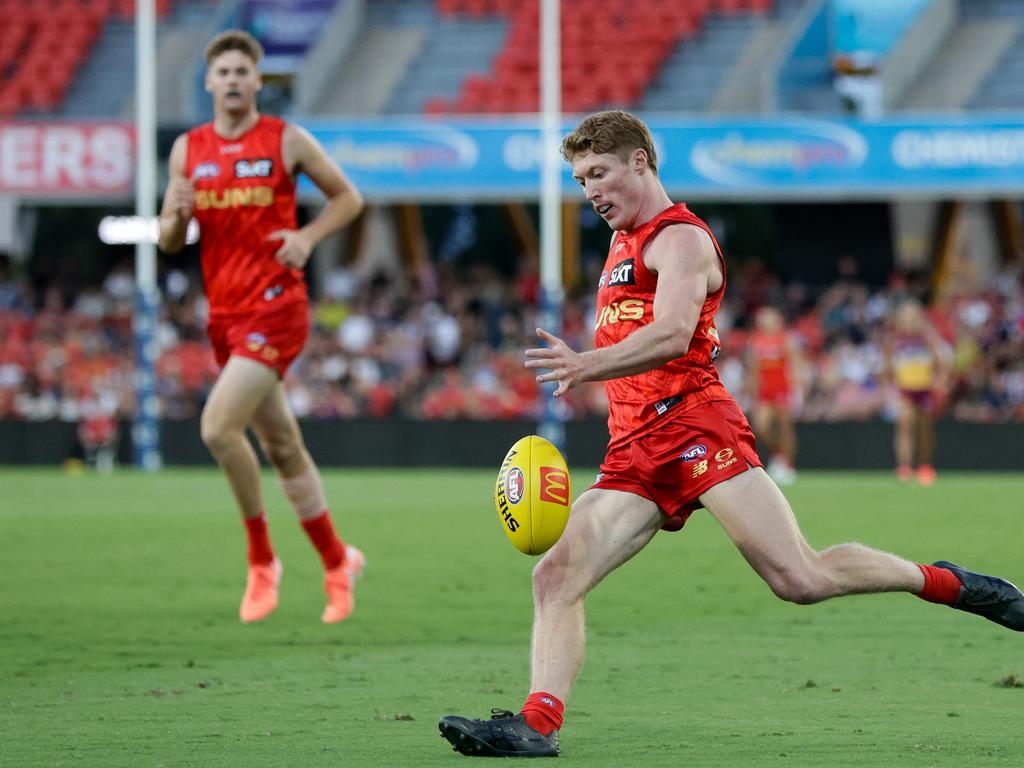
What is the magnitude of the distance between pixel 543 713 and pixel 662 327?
127cm

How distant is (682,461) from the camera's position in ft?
19.5

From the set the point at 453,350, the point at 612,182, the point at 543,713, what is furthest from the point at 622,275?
the point at 453,350

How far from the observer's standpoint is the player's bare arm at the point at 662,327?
5445mm

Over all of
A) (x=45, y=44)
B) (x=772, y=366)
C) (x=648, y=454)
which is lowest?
(x=772, y=366)

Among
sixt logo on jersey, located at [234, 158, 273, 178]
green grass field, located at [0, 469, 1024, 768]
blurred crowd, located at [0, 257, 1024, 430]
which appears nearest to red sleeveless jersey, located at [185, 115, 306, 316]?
sixt logo on jersey, located at [234, 158, 273, 178]

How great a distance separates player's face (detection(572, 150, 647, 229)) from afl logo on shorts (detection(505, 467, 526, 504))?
89 cm

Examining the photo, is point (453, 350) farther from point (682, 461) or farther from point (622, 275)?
point (682, 461)

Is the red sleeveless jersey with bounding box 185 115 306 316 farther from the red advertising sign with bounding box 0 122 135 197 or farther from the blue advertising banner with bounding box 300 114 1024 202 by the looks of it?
the red advertising sign with bounding box 0 122 135 197

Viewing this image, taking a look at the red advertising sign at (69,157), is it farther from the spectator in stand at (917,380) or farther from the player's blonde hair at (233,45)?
the player's blonde hair at (233,45)

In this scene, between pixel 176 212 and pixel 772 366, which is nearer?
pixel 176 212

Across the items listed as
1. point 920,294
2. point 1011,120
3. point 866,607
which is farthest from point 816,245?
point 866,607

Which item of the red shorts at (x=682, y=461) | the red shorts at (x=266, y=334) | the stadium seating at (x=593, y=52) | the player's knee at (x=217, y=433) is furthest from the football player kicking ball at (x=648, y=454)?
the stadium seating at (x=593, y=52)

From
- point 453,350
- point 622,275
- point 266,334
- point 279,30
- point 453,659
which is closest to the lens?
point 622,275

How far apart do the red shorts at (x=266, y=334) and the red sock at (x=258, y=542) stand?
791 millimetres
